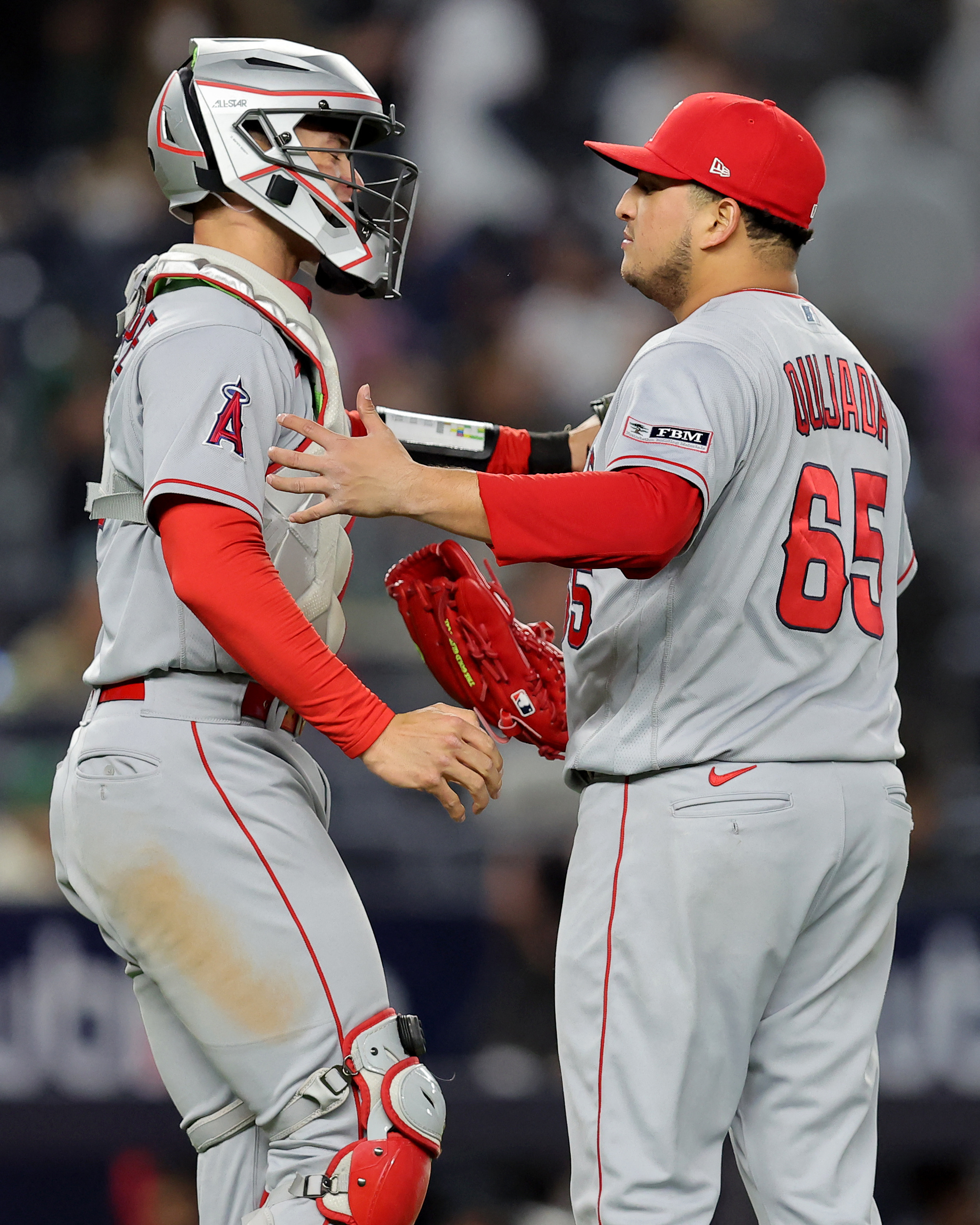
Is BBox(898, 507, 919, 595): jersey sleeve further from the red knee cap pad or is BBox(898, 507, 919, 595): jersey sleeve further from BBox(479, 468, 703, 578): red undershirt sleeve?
the red knee cap pad

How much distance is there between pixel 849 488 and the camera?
251cm

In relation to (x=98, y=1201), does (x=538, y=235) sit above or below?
above

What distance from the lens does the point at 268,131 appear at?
2.61 meters

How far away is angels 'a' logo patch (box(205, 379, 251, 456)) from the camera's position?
229 centimetres

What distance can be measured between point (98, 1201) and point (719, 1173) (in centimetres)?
285

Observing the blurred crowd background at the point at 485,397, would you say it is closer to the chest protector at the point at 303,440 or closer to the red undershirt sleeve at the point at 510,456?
the red undershirt sleeve at the point at 510,456

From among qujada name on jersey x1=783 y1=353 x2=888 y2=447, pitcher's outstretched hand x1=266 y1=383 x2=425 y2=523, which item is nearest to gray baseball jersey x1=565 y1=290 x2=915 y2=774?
qujada name on jersey x1=783 y1=353 x2=888 y2=447

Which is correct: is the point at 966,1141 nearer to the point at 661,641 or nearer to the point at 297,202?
the point at 661,641

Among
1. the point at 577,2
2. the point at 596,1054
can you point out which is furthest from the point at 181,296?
the point at 577,2

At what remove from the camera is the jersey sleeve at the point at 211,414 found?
2.27 metres

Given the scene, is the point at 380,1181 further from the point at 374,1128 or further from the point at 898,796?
the point at 898,796

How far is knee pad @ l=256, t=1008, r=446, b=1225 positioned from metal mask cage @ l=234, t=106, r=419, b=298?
4.38ft

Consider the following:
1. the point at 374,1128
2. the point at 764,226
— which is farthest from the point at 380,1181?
the point at 764,226

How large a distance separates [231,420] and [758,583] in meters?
0.85
